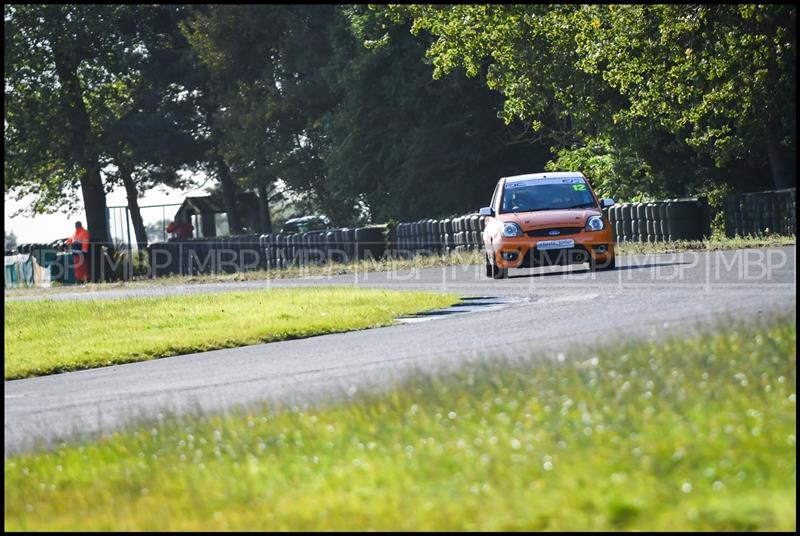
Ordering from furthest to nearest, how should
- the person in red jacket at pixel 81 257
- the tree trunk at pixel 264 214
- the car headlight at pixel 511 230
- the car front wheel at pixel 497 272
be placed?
the tree trunk at pixel 264 214, the person in red jacket at pixel 81 257, the car front wheel at pixel 497 272, the car headlight at pixel 511 230

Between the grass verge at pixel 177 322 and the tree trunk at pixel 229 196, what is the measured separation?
39.3 m

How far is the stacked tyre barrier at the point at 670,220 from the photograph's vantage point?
103ft

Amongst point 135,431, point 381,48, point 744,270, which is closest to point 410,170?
point 381,48

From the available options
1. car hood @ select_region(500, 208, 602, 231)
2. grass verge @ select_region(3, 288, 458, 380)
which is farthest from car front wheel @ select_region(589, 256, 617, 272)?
grass verge @ select_region(3, 288, 458, 380)

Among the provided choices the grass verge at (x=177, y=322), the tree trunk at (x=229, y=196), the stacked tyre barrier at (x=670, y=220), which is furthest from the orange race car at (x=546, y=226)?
the tree trunk at (x=229, y=196)

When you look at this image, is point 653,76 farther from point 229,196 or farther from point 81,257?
point 229,196

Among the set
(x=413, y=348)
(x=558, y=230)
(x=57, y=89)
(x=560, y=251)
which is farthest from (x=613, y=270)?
(x=57, y=89)

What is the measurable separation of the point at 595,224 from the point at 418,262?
435 inches

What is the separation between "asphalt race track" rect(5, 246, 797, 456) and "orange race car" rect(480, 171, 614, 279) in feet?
4.09

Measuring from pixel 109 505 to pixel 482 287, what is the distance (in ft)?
53.4

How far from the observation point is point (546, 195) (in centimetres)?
2520

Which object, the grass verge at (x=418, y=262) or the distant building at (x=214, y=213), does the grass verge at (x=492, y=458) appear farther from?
the distant building at (x=214, y=213)

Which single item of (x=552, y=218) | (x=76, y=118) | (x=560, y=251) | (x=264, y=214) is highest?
(x=76, y=118)

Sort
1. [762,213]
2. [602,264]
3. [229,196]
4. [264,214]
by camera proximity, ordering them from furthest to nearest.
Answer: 1. [229,196]
2. [264,214]
3. [762,213]
4. [602,264]
